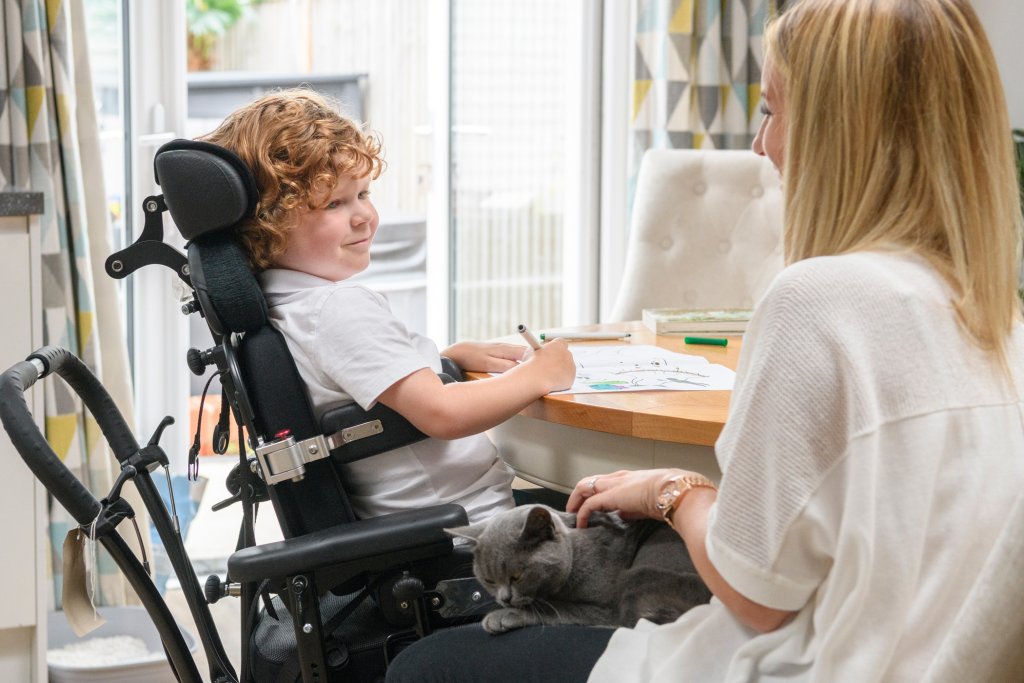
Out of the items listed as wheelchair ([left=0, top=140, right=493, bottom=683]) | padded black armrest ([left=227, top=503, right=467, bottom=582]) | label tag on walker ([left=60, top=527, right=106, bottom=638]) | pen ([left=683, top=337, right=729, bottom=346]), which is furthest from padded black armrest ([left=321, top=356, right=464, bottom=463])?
pen ([left=683, top=337, right=729, bottom=346])

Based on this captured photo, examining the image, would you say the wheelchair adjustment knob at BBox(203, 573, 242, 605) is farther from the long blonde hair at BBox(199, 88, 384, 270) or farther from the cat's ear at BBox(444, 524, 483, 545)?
the long blonde hair at BBox(199, 88, 384, 270)

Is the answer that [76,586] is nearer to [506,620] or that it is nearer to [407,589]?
[407,589]

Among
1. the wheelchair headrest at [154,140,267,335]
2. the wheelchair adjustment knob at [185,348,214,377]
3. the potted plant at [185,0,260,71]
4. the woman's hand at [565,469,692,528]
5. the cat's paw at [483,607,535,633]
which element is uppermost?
the potted plant at [185,0,260,71]

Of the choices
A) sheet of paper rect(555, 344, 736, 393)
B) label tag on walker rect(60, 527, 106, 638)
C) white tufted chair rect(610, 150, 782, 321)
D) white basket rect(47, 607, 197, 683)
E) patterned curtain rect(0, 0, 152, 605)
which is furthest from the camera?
white tufted chair rect(610, 150, 782, 321)

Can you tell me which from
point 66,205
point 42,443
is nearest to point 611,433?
point 42,443

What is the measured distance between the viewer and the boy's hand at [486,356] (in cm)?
169

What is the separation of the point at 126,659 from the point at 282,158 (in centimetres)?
151

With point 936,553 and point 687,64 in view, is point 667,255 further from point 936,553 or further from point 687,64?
point 936,553

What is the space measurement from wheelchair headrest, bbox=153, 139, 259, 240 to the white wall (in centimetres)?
272

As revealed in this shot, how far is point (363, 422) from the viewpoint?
4.25 ft

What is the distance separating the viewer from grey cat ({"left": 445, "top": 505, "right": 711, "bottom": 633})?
1103mm

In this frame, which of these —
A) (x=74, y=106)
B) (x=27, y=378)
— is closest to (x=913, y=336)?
(x=27, y=378)

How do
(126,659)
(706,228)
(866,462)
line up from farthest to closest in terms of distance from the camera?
(706,228)
(126,659)
(866,462)

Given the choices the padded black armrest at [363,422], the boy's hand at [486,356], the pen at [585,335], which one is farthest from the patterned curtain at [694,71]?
the padded black armrest at [363,422]
